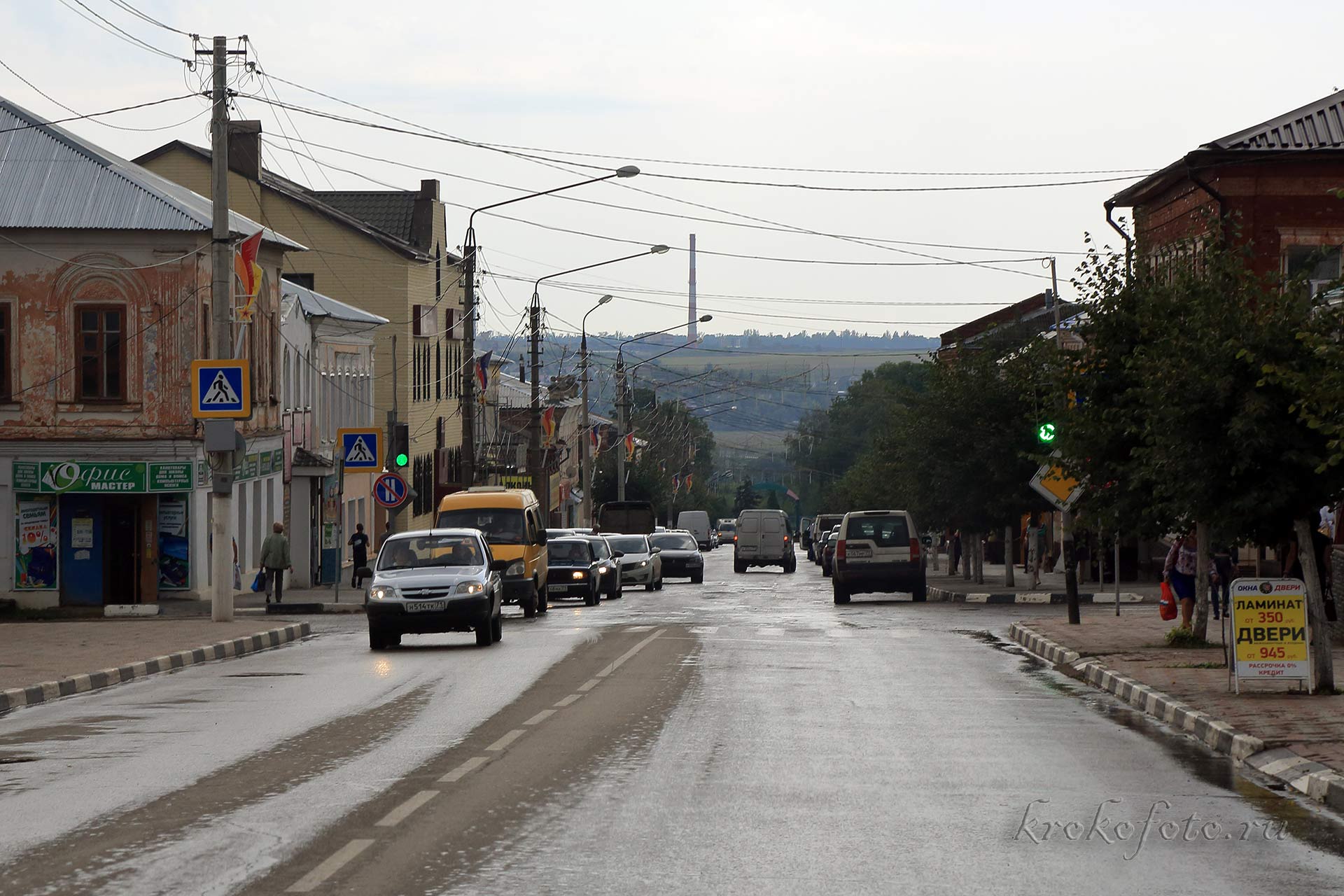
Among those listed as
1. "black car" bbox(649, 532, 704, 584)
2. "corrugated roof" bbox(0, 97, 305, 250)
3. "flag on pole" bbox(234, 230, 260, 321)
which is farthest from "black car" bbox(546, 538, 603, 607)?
"black car" bbox(649, 532, 704, 584)

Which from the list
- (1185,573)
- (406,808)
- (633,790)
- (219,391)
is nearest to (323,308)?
(219,391)

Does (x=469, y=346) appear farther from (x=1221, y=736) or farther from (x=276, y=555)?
(x=1221, y=736)

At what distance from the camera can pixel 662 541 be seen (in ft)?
184

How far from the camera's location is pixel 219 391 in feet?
94.9

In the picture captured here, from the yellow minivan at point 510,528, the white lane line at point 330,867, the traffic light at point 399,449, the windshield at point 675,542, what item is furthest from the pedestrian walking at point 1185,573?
the windshield at point 675,542

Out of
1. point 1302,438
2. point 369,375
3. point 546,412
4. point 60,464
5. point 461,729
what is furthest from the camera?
point 546,412

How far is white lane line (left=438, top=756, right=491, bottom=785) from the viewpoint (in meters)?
11.5

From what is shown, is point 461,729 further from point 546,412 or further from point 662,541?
point 546,412

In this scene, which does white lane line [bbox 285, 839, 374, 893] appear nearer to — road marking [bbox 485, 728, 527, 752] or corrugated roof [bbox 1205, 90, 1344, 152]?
road marking [bbox 485, 728, 527, 752]

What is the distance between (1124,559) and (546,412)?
3129cm

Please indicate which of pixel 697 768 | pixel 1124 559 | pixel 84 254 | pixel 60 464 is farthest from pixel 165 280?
pixel 697 768

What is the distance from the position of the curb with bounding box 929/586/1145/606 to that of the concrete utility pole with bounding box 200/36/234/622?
1674 cm

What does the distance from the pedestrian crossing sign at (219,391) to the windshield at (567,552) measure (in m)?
11.7

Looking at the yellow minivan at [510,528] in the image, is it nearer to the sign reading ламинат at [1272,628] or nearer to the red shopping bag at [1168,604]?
the red shopping bag at [1168,604]
